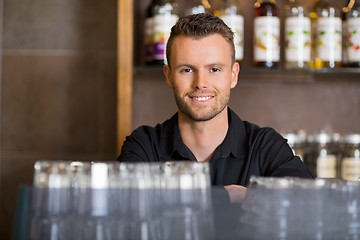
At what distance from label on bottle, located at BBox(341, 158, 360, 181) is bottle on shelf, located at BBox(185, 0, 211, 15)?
2.19ft

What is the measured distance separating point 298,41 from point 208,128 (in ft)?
2.05

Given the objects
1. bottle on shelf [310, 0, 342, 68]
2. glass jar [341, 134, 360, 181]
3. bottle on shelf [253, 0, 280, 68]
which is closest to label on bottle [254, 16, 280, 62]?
bottle on shelf [253, 0, 280, 68]

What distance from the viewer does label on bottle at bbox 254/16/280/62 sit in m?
1.86

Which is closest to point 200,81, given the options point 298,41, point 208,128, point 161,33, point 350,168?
point 208,128

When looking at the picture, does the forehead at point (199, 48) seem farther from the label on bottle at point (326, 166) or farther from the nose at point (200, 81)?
the label on bottle at point (326, 166)

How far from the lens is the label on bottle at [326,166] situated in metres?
1.87

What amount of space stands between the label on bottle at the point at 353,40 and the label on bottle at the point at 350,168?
32cm

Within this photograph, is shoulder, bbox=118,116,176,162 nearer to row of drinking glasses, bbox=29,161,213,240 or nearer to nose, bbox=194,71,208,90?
nose, bbox=194,71,208,90

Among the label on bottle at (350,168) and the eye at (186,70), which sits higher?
the eye at (186,70)

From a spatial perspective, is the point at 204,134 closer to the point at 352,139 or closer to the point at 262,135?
the point at 262,135

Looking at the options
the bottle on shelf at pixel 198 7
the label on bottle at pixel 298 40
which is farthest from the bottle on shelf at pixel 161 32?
the label on bottle at pixel 298 40

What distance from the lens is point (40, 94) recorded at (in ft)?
7.42

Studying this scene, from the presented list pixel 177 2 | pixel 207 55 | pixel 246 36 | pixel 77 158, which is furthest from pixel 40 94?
pixel 207 55

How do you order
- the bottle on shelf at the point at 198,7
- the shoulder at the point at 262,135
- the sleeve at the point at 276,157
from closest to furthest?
1. the sleeve at the point at 276,157
2. the shoulder at the point at 262,135
3. the bottle on shelf at the point at 198,7
